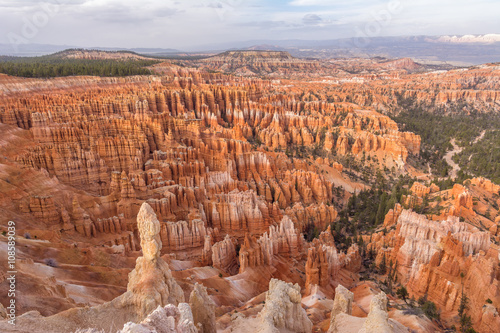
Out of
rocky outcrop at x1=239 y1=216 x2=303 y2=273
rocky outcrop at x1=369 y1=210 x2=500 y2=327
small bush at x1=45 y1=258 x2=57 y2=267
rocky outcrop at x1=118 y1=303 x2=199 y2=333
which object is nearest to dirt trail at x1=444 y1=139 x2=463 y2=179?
rocky outcrop at x1=369 y1=210 x2=500 y2=327

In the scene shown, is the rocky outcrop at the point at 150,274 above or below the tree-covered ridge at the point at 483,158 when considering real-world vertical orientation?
above

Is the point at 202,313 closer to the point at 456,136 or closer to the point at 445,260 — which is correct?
the point at 445,260

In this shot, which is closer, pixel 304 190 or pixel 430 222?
pixel 430 222

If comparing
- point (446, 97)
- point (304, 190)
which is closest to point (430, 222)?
point (304, 190)

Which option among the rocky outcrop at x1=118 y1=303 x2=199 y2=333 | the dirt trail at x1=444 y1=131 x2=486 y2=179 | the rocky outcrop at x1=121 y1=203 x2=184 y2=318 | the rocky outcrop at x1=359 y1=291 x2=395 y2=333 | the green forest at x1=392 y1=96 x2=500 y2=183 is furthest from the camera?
the dirt trail at x1=444 y1=131 x2=486 y2=179

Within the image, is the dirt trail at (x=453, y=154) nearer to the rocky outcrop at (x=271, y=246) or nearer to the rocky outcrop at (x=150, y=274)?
the rocky outcrop at (x=271, y=246)

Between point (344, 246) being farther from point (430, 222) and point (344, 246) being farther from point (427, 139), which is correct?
point (427, 139)

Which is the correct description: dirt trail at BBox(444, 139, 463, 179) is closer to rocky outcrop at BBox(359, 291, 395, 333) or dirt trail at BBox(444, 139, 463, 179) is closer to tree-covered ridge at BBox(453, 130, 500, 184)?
tree-covered ridge at BBox(453, 130, 500, 184)

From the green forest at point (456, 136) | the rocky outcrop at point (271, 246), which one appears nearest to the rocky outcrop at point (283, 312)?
the rocky outcrop at point (271, 246)

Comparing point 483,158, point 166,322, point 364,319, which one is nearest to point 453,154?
point 483,158
